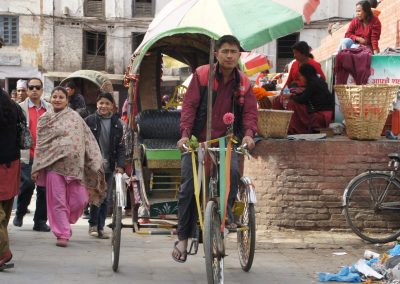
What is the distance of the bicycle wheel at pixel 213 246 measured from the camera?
557cm

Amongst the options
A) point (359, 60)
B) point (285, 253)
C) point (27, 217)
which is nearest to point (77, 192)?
point (285, 253)

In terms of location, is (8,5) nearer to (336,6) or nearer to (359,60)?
(336,6)

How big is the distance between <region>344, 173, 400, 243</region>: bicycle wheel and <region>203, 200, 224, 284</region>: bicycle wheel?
3.09 meters

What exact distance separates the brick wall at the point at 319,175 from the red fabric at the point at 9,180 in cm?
324

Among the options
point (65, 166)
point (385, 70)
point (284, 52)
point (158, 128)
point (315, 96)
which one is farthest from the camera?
point (284, 52)

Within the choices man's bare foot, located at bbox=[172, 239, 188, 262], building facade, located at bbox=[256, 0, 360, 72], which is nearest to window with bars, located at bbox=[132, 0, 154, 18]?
building facade, located at bbox=[256, 0, 360, 72]

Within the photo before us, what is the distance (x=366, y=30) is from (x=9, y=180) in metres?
6.80

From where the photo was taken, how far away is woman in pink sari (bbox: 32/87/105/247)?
822cm

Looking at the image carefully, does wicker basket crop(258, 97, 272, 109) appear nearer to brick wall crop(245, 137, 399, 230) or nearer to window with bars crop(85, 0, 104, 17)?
brick wall crop(245, 137, 399, 230)

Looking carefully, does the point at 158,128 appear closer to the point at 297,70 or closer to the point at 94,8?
the point at 297,70

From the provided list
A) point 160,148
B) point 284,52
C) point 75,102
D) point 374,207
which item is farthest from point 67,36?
point 160,148

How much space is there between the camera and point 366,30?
38.8ft

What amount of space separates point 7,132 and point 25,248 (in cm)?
156

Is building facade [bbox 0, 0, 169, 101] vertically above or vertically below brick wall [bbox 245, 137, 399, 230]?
above
